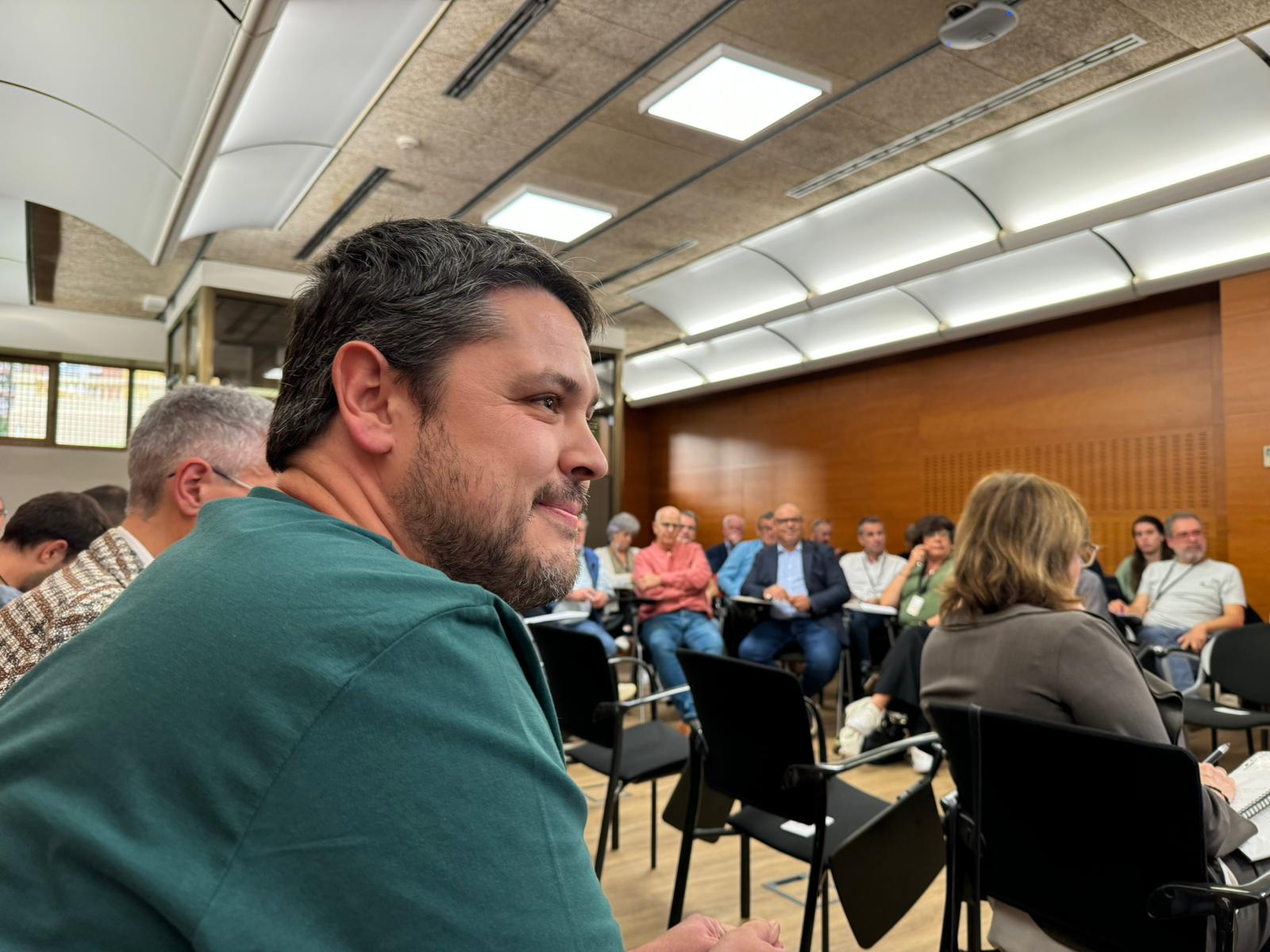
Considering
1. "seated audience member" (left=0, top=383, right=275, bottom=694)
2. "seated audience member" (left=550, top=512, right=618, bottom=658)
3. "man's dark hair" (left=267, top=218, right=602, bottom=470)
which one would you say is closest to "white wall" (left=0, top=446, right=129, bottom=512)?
"seated audience member" (left=550, top=512, right=618, bottom=658)

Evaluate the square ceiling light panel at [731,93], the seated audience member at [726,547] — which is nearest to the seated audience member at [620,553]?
the seated audience member at [726,547]

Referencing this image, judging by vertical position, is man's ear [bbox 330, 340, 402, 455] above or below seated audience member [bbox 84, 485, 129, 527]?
above

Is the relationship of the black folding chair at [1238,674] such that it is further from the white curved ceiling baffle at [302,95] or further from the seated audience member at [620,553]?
the white curved ceiling baffle at [302,95]

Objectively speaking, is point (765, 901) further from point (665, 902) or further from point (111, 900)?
point (111, 900)

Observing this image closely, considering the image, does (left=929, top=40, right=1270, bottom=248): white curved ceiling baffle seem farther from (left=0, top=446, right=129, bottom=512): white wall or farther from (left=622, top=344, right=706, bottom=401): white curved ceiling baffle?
(left=0, top=446, right=129, bottom=512): white wall

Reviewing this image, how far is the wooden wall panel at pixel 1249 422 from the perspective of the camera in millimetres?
6613

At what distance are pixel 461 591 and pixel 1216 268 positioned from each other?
773cm

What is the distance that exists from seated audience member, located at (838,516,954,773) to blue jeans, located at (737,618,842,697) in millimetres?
527

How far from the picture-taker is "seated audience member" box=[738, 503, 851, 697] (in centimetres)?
629

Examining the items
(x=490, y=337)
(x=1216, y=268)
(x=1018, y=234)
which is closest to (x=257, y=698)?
(x=490, y=337)

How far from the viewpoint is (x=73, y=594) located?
1587 millimetres

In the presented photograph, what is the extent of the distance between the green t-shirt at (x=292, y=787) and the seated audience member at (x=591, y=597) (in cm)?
568

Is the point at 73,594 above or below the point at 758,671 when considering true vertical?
above

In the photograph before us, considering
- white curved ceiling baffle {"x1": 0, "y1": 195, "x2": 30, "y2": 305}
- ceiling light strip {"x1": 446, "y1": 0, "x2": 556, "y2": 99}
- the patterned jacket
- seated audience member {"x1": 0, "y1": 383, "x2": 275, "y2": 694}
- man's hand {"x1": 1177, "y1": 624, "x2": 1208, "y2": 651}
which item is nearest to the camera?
the patterned jacket
